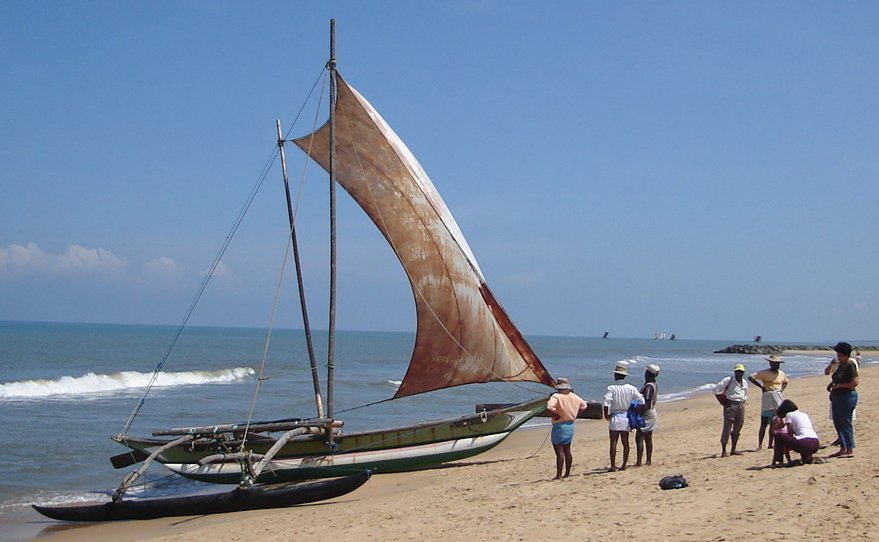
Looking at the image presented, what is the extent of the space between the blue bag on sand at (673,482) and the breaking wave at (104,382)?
30608 millimetres

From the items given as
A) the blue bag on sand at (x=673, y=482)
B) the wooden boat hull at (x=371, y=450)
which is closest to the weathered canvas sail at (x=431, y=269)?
the wooden boat hull at (x=371, y=450)

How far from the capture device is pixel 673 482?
962 centimetres

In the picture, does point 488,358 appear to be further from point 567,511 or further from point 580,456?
point 567,511

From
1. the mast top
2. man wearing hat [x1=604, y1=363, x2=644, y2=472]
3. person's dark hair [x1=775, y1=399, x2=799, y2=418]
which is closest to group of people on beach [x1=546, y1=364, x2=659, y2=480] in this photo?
man wearing hat [x1=604, y1=363, x2=644, y2=472]

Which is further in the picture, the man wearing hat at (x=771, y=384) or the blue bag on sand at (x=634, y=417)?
the man wearing hat at (x=771, y=384)

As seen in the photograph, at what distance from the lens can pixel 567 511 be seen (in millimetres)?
9000

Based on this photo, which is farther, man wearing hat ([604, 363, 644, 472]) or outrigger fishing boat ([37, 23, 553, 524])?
outrigger fishing boat ([37, 23, 553, 524])

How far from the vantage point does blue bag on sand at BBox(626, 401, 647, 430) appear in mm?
10977

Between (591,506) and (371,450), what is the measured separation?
19.2 ft

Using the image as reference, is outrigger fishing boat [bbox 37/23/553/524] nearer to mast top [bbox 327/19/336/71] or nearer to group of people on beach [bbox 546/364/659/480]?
mast top [bbox 327/19/336/71]

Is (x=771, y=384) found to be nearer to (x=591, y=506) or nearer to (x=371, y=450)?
(x=591, y=506)

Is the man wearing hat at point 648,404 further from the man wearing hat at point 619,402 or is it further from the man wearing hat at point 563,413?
the man wearing hat at point 563,413

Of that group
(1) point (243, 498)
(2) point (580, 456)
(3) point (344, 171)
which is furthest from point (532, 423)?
(1) point (243, 498)

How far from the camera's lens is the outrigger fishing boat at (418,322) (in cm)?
1417
